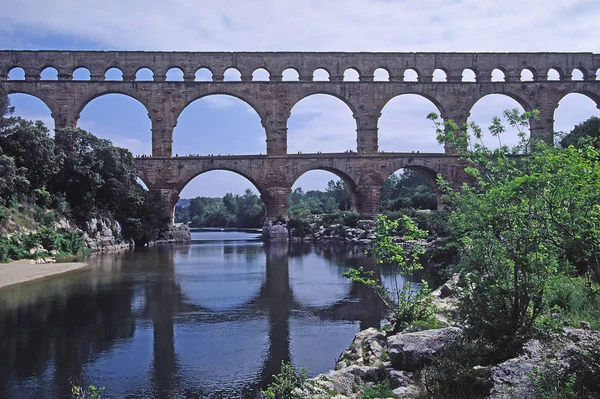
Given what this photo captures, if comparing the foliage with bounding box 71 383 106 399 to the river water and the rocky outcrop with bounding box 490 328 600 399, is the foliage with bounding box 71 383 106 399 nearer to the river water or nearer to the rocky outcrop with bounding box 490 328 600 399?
the river water

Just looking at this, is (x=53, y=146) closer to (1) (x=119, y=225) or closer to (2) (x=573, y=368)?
(1) (x=119, y=225)

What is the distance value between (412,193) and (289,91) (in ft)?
66.8

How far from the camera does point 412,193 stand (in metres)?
47.0

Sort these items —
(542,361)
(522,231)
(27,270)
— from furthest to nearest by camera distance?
(27,270) < (522,231) < (542,361)

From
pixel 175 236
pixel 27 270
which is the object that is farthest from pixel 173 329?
pixel 175 236

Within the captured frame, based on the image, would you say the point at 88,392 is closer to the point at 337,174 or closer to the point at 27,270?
the point at 27,270

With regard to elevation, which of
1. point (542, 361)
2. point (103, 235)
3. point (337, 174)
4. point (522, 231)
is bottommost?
point (542, 361)

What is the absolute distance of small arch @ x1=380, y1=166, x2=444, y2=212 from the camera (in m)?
31.8

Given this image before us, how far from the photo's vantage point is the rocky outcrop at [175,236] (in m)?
30.3

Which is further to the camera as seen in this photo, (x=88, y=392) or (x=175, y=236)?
(x=175, y=236)

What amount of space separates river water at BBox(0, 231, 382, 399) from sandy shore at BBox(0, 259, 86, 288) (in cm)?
63

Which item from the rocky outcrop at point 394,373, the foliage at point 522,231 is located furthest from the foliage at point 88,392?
the foliage at point 522,231

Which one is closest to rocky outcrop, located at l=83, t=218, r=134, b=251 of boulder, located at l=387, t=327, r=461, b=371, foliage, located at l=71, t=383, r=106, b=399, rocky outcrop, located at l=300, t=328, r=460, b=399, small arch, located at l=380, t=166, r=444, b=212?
small arch, located at l=380, t=166, r=444, b=212

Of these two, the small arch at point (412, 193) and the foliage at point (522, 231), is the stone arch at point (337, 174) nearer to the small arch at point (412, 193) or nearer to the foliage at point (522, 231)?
the small arch at point (412, 193)
